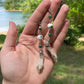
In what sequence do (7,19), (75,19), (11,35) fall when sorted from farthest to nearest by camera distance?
(7,19)
(75,19)
(11,35)

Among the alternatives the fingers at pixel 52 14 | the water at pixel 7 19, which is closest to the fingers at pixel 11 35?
the fingers at pixel 52 14

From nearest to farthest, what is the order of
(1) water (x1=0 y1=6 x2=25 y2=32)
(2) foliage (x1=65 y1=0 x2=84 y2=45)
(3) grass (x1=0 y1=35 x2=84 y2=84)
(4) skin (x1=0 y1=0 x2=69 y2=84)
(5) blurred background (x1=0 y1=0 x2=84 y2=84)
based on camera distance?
(4) skin (x1=0 y1=0 x2=69 y2=84)
(3) grass (x1=0 y1=35 x2=84 y2=84)
(5) blurred background (x1=0 y1=0 x2=84 y2=84)
(2) foliage (x1=65 y1=0 x2=84 y2=45)
(1) water (x1=0 y1=6 x2=25 y2=32)

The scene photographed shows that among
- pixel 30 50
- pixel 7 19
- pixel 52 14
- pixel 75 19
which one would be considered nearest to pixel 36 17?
pixel 52 14

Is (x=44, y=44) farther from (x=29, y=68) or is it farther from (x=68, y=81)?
(x=68, y=81)

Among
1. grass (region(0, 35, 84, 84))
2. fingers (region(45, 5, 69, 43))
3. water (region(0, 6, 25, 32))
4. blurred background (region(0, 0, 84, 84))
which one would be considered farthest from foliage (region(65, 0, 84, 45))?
fingers (region(45, 5, 69, 43))

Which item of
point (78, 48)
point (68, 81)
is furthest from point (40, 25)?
point (78, 48)

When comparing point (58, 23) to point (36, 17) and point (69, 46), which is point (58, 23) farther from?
point (69, 46)

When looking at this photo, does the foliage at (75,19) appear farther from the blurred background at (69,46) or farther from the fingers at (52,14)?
the fingers at (52,14)

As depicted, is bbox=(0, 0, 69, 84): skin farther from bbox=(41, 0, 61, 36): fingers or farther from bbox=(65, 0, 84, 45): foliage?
bbox=(65, 0, 84, 45): foliage
